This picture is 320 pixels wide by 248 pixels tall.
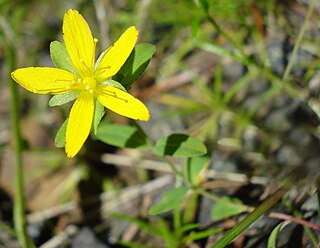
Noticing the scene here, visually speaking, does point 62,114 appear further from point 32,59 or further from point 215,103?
point 215,103

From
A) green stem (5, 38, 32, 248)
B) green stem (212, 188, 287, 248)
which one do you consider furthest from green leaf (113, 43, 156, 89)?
green stem (5, 38, 32, 248)

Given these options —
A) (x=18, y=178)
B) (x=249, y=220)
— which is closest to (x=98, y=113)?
(x=249, y=220)

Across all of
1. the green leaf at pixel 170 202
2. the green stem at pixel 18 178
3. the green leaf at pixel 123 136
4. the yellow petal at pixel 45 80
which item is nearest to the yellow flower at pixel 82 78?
the yellow petal at pixel 45 80

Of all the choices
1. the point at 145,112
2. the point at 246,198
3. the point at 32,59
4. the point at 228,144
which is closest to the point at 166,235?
the point at 246,198

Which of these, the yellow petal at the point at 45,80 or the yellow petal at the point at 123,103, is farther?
the yellow petal at the point at 45,80

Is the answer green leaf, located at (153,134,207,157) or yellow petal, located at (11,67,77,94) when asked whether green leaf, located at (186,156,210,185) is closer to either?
green leaf, located at (153,134,207,157)

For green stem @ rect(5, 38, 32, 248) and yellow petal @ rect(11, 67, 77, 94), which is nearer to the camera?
yellow petal @ rect(11, 67, 77, 94)

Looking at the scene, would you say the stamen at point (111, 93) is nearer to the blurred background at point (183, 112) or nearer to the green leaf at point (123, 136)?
the green leaf at point (123, 136)
